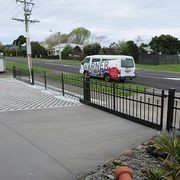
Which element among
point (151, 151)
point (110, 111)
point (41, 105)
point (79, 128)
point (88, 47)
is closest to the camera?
point (151, 151)

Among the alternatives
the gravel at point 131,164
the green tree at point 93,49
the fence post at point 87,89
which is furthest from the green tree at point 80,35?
the gravel at point 131,164

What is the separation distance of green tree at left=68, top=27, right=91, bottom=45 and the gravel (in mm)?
102957

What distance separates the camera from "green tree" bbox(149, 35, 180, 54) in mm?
62188

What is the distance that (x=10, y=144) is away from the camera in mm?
5699

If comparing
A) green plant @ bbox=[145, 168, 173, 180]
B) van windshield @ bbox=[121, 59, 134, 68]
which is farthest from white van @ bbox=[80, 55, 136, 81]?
green plant @ bbox=[145, 168, 173, 180]

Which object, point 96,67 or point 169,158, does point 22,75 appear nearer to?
point 96,67

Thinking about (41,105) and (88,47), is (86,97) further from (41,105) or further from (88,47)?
(88,47)

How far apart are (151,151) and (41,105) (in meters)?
5.97

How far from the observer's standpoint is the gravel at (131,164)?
4.05 meters

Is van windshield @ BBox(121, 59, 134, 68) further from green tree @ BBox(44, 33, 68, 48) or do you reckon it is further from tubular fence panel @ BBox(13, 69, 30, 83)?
green tree @ BBox(44, 33, 68, 48)

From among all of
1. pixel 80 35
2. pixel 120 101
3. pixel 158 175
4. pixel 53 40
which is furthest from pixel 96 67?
Answer: pixel 53 40

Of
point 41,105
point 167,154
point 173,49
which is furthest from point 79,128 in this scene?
point 173,49

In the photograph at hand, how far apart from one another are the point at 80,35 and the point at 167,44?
5264 centimetres

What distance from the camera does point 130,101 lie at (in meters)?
8.65
